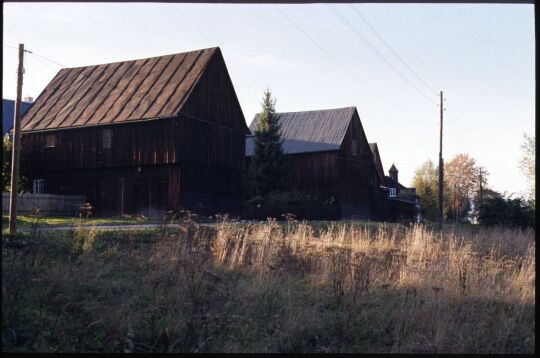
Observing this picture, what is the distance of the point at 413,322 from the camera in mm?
9008

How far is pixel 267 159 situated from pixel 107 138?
47.5ft

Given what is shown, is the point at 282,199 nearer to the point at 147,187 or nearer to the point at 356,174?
the point at 147,187

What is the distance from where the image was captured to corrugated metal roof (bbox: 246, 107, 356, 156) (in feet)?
164

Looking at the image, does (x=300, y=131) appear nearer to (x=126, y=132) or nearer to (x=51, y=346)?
(x=126, y=132)

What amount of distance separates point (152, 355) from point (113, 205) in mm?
28940

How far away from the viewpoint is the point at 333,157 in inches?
1930

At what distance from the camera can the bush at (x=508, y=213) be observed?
1307 inches

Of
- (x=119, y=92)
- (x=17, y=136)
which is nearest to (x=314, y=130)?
(x=119, y=92)

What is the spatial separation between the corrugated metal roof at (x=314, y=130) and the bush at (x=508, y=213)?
55.0ft

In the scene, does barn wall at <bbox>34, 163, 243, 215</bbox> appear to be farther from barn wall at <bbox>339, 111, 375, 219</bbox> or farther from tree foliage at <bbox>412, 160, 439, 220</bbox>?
tree foliage at <bbox>412, 160, 439, 220</bbox>

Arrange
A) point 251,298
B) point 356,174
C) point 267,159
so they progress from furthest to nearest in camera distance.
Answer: point 356,174
point 267,159
point 251,298

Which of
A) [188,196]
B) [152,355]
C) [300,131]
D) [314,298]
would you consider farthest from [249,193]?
[152,355]

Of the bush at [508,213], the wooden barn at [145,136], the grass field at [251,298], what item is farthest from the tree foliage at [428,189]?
the grass field at [251,298]

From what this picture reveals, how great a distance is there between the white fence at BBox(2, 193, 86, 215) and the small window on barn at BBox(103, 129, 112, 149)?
3478mm
